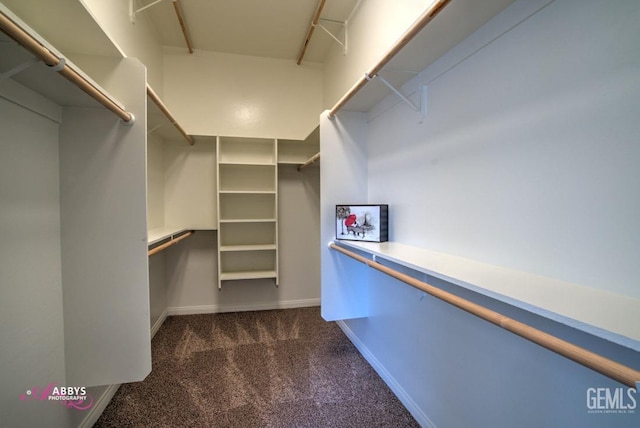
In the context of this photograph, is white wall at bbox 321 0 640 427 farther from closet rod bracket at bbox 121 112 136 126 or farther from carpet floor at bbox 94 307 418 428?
closet rod bracket at bbox 121 112 136 126

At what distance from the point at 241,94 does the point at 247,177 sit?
99cm

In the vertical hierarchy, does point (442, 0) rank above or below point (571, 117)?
above

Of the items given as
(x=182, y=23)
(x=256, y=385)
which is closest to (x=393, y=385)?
(x=256, y=385)

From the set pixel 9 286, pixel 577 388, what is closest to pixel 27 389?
pixel 9 286

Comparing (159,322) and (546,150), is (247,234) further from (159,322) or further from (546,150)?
(546,150)

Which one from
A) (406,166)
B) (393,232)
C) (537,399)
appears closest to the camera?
(537,399)

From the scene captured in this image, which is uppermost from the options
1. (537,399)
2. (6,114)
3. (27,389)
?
(6,114)

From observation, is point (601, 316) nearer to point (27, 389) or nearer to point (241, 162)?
point (27, 389)

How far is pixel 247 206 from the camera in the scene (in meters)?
3.21

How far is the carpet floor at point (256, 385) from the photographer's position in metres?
1.61

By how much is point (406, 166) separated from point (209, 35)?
2.58 meters

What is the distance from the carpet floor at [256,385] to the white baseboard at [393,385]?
0.12 ft

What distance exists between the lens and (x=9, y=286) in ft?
3.48

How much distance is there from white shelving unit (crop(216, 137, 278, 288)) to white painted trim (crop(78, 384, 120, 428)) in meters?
1.42
